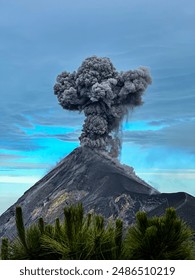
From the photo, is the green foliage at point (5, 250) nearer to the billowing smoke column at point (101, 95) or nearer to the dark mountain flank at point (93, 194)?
the dark mountain flank at point (93, 194)

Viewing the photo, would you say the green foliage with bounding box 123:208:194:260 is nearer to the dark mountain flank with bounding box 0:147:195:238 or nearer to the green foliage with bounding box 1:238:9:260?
the green foliage with bounding box 1:238:9:260

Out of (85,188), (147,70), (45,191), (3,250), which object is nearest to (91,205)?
(85,188)

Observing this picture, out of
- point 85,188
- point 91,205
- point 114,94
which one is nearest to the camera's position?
point 91,205

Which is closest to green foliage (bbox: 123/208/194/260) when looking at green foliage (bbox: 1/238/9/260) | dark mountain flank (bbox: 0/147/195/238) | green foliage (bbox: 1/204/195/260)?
green foliage (bbox: 1/204/195/260)

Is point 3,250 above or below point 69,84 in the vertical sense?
below

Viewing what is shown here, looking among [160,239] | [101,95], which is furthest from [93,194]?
[160,239]
